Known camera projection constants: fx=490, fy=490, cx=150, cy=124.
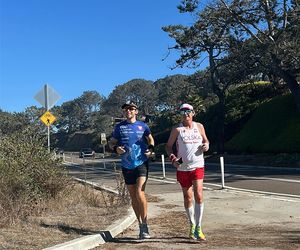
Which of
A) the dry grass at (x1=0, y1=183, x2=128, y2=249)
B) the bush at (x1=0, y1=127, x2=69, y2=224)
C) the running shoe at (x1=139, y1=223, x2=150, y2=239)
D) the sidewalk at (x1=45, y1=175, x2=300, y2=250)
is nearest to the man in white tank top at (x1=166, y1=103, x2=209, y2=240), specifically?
the sidewalk at (x1=45, y1=175, x2=300, y2=250)

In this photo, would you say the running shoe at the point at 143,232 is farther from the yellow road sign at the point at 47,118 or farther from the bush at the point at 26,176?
the yellow road sign at the point at 47,118

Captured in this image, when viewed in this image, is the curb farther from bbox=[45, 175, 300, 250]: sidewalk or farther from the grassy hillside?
the grassy hillside

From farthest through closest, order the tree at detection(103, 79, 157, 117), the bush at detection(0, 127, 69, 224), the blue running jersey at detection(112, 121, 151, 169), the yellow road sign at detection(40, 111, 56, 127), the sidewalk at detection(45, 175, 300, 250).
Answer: the tree at detection(103, 79, 157, 117) → the yellow road sign at detection(40, 111, 56, 127) → the bush at detection(0, 127, 69, 224) → the blue running jersey at detection(112, 121, 151, 169) → the sidewalk at detection(45, 175, 300, 250)

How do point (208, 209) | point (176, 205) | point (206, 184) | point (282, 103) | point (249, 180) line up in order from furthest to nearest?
1. point (282, 103)
2. point (249, 180)
3. point (206, 184)
4. point (176, 205)
5. point (208, 209)

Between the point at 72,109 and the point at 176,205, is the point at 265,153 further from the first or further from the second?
the point at 72,109

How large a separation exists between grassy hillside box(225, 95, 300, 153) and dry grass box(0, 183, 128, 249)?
76.8ft

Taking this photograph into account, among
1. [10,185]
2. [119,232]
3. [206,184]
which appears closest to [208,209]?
[119,232]

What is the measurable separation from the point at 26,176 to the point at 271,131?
29764 millimetres

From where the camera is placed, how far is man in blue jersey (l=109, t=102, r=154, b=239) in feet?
23.1

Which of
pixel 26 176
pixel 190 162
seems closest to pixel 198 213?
pixel 190 162

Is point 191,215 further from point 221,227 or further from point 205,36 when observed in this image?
point 205,36

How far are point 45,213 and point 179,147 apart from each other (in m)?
3.13

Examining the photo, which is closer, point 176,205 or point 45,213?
point 45,213

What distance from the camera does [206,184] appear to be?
16.8 metres
